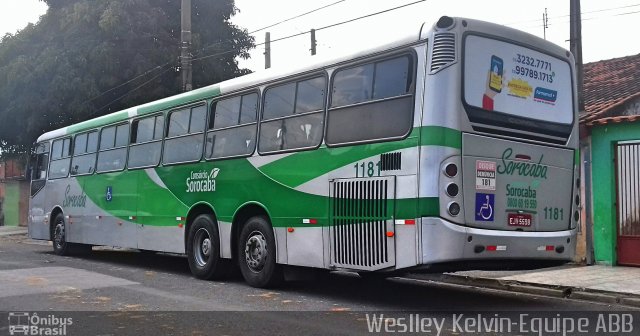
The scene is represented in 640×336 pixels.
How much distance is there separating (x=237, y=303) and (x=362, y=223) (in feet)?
6.47

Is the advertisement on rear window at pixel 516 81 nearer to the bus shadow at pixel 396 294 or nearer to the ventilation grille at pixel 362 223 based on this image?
the ventilation grille at pixel 362 223

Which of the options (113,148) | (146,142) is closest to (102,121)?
(113,148)

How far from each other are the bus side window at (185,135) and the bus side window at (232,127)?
32 cm

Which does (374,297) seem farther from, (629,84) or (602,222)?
(629,84)

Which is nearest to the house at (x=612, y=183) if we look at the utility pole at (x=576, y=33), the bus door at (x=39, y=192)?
the utility pole at (x=576, y=33)

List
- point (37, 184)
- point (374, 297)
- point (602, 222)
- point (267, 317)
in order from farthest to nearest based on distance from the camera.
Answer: point (37, 184), point (602, 222), point (374, 297), point (267, 317)

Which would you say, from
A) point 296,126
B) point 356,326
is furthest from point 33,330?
point 296,126

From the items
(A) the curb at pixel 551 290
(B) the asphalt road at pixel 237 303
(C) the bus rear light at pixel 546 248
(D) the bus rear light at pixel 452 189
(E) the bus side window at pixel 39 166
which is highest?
(E) the bus side window at pixel 39 166

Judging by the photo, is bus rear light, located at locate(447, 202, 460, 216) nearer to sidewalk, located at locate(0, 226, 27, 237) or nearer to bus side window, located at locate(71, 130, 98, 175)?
bus side window, located at locate(71, 130, 98, 175)

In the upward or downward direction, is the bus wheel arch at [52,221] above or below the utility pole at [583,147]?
below

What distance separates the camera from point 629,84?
1598cm

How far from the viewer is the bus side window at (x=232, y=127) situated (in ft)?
33.9

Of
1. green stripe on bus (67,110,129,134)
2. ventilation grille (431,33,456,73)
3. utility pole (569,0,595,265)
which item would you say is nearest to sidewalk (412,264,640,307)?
utility pole (569,0,595,265)

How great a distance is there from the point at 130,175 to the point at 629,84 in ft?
39.3
